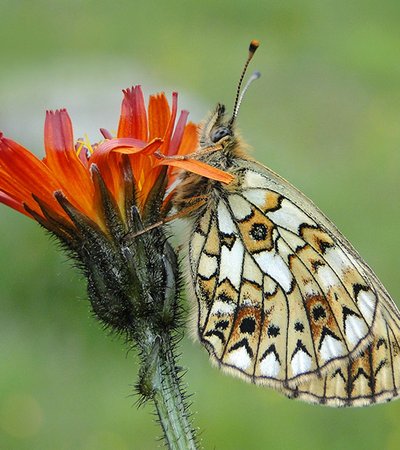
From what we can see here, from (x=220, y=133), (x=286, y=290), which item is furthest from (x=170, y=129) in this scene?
(x=286, y=290)

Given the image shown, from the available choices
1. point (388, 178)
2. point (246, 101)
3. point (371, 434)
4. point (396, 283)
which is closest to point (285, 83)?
point (246, 101)

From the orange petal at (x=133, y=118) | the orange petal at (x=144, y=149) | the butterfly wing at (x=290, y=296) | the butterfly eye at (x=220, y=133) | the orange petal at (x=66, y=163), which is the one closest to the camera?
the orange petal at (x=144, y=149)

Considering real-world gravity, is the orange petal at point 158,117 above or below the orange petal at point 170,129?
above

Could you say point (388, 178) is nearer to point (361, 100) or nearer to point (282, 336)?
point (361, 100)

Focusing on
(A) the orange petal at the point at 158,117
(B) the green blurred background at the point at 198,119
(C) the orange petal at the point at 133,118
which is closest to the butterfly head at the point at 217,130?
(A) the orange petal at the point at 158,117

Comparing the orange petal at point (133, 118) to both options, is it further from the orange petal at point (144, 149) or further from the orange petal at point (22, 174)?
the orange petal at point (22, 174)

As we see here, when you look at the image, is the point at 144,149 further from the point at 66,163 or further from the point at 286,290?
the point at 286,290
